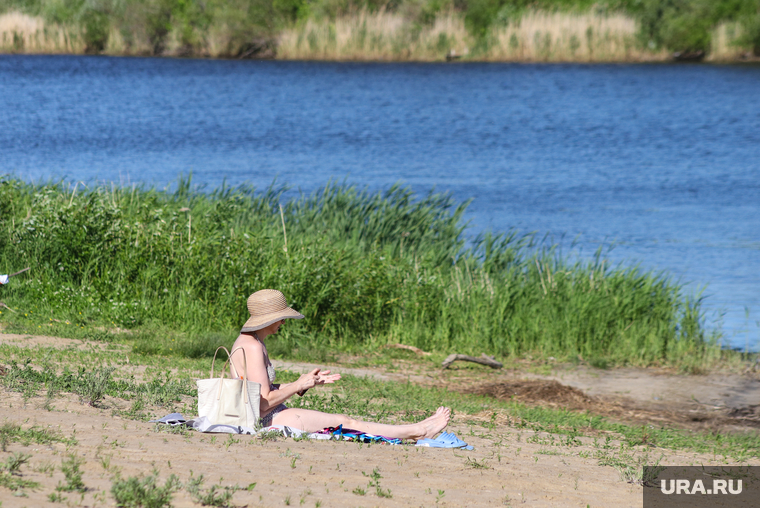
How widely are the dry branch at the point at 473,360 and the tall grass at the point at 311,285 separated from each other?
0.83 metres

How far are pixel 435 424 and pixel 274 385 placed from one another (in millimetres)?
1121

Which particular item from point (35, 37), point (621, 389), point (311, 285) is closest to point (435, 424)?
point (621, 389)

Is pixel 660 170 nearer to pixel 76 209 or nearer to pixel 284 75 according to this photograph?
pixel 76 209

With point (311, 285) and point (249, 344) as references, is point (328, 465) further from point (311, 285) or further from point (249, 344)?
point (311, 285)

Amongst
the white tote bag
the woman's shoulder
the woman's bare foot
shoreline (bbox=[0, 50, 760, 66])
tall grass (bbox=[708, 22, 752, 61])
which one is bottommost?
the woman's bare foot

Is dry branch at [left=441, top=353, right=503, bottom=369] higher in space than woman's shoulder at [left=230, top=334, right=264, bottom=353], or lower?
lower

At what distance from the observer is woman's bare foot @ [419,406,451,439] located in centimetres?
622

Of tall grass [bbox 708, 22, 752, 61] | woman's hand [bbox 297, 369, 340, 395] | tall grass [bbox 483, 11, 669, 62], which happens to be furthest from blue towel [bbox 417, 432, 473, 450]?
tall grass [bbox 708, 22, 752, 61]

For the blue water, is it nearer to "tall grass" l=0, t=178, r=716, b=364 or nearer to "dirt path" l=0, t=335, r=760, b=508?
"tall grass" l=0, t=178, r=716, b=364

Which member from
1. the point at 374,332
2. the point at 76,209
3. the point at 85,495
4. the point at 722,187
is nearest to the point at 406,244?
the point at 374,332

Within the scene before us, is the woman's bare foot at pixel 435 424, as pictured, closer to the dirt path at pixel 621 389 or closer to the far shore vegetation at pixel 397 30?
the dirt path at pixel 621 389

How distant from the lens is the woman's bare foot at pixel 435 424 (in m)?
6.22

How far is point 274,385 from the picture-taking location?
19.7 ft

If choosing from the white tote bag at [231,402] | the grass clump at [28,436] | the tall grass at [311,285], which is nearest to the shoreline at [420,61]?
the tall grass at [311,285]
